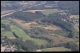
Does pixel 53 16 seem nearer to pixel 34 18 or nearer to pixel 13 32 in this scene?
pixel 34 18

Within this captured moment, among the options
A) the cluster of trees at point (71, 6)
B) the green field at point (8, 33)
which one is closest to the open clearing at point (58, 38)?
the green field at point (8, 33)

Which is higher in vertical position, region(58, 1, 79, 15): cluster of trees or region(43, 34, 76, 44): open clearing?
region(58, 1, 79, 15): cluster of trees

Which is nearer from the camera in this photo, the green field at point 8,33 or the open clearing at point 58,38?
the open clearing at point 58,38

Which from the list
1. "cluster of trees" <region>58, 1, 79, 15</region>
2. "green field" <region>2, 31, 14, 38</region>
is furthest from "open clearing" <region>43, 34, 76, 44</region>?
"cluster of trees" <region>58, 1, 79, 15</region>

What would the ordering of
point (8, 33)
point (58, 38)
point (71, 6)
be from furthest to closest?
point (71, 6) → point (8, 33) → point (58, 38)

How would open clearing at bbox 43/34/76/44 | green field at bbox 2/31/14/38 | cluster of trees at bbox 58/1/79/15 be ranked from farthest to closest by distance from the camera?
1. cluster of trees at bbox 58/1/79/15
2. green field at bbox 2/31/14/38
3. open clearing at bbox 43/34/76/44

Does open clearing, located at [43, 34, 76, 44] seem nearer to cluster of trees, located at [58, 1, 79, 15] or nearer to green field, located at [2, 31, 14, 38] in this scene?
green field, located at [2, 31, 14, 38]

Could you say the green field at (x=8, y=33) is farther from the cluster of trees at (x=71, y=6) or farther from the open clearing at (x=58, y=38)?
the cluster of trees at (x=71, y=6)

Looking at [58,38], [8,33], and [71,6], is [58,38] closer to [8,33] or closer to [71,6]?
[8,33]

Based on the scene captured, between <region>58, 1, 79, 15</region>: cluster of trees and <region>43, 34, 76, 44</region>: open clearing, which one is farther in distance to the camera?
<region>58, 1, 79, 15</region>: cluster of trees

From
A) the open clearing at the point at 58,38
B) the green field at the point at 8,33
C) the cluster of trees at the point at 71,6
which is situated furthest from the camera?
the cluster of trees at the point at 71,6

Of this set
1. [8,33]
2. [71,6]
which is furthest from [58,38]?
[71,6]

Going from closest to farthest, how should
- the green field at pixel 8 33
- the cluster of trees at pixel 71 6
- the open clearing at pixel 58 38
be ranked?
the open clearing at pixel 58 38, the green field at pixel 8 33, the cluster of trees at pixel 71 6
